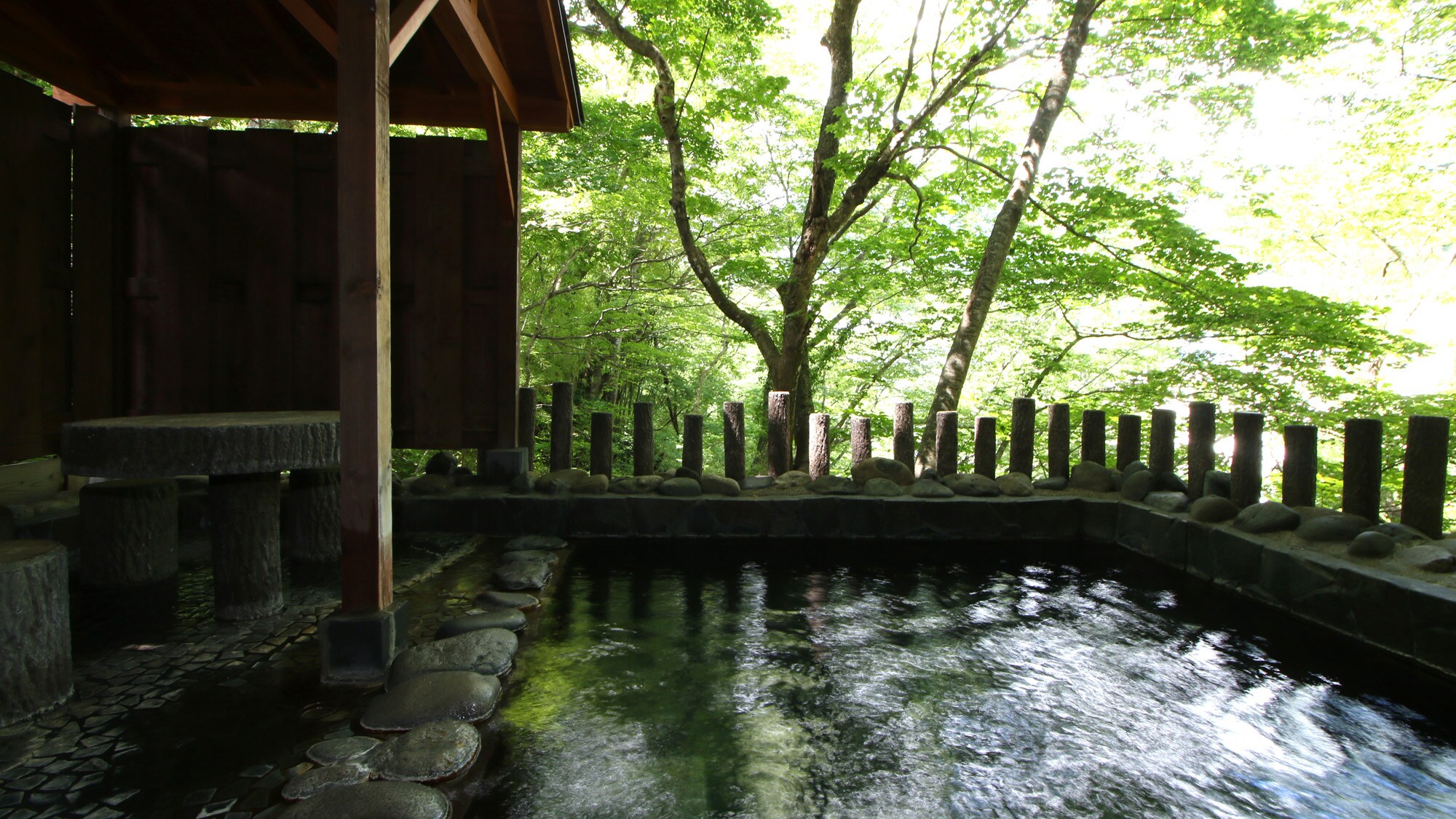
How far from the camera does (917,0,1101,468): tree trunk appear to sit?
7148 mm

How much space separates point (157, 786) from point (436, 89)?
4087 millimetres

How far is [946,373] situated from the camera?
723 centimetres

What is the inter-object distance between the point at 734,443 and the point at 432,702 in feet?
11.5

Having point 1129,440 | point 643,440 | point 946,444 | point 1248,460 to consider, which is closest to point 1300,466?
point 1248,460

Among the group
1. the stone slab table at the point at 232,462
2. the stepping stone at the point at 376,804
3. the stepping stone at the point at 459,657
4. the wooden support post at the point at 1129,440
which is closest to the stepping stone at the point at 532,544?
the stone slab table at the point at 232,462

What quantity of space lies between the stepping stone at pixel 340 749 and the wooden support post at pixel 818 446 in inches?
159

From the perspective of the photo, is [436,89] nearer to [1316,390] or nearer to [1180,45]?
[1180,45]

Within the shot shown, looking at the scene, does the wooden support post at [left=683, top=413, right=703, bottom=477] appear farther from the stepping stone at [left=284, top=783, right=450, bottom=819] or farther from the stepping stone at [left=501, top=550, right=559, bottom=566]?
the stepping stone at [left=284, top=783, right=450, bottom=819]

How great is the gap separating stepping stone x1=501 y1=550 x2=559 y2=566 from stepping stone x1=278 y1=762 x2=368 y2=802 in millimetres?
2251

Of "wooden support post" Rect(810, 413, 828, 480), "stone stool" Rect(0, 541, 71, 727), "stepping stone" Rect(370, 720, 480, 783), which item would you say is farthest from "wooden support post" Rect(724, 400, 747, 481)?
"stone stool" Rect(0, 541, 71, 727)

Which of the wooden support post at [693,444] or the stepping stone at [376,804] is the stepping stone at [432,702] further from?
the wooden support post at [693,444]

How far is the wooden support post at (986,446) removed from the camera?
6047 millimetres

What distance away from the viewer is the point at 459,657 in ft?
9.50

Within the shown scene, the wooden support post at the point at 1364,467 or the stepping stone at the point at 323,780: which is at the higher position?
the wooden support post at the point at 1364,467
